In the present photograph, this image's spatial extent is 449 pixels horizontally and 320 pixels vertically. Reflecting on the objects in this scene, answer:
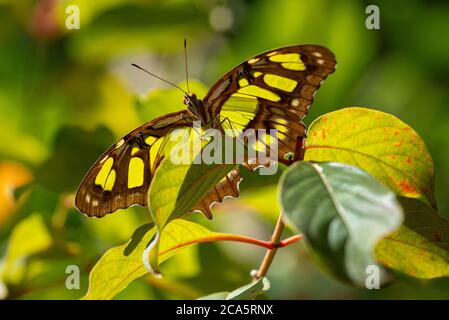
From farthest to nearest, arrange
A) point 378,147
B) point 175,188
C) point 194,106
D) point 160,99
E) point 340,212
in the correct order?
Result: point 160,99, point 194,106, point 378,147, point 175,188, point 340,212

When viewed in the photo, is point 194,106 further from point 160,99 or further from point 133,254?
point 160,99

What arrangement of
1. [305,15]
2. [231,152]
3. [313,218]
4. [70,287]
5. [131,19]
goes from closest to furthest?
A: [313,218] < [231,152] < [70,287] < [305,15] < [131,19]

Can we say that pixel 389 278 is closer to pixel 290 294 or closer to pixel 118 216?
pixel 118 216

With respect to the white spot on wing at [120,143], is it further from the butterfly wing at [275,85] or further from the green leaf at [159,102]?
the green leaf at [159,102]

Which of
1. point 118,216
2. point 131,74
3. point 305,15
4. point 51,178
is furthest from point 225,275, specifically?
point 131,74

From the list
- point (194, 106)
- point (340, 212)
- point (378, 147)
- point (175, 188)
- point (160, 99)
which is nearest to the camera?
point (340, 212)

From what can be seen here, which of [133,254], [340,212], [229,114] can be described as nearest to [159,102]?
[229,114]
